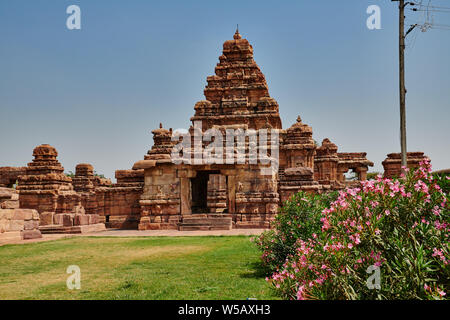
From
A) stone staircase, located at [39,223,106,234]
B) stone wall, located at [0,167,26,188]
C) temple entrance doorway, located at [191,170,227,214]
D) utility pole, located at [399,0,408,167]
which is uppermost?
utility pole, located at [399,0,408,167]

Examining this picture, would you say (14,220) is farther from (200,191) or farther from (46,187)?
(46,187)

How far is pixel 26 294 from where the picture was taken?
529 cm

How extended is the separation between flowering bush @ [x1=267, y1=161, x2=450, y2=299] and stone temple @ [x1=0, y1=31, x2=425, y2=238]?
35.4ft

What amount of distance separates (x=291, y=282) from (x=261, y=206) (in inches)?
438

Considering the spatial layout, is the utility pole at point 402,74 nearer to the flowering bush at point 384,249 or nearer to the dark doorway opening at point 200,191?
the flowering bush at point 384,249

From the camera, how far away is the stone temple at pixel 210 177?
1519cm

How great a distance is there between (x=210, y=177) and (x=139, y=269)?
597 inches

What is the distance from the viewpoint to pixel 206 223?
573 inches

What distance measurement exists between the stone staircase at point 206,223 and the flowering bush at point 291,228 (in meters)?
7.10

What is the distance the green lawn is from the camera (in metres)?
5.26

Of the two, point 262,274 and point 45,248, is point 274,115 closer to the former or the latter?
point 45,248

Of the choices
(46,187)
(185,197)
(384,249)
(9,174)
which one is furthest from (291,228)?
(9,174)

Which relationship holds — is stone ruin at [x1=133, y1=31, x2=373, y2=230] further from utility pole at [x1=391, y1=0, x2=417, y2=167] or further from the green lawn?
utility pole at [x1=391, y1=0, x2=417, y2=167]

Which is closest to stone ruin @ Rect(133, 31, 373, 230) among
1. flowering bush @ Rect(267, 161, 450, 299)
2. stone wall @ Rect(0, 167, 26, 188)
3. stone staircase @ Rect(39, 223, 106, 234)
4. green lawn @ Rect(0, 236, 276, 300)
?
stone staircase @ Rect(39, 223, 106, 234)
